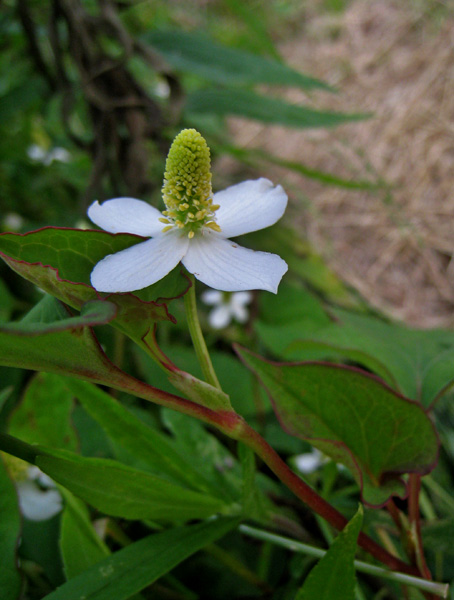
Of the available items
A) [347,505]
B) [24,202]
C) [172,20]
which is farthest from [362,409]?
[172,20]

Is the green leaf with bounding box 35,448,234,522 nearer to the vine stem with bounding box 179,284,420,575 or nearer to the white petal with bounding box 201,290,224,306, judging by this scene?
the vine stem with bounding box 179,284,420,575

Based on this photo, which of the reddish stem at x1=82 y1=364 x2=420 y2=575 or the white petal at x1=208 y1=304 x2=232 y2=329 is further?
the white petal at x1=208 y1=304 x2=232 y2=329

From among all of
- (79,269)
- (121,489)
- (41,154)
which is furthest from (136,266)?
(41,154)

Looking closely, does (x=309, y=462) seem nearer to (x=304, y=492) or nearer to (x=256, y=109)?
(x=304, y=492)

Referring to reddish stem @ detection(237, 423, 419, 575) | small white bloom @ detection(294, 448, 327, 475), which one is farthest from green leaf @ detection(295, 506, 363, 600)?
small white bloom @ detection(294, 448, 327, 475)

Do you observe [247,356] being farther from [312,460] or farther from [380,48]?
[380,48]

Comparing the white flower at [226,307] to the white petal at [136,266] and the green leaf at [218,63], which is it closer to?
the green leaf at [218,63]
